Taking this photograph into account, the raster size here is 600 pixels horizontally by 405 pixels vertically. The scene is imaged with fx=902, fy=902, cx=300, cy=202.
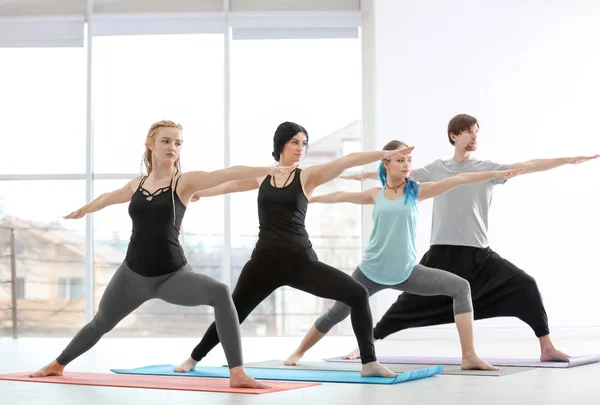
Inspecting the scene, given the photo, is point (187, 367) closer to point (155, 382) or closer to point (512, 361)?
point (155, 382)

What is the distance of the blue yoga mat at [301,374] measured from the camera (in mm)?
3727

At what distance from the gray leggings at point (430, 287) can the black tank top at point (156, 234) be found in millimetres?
1030

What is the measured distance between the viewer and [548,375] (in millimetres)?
4039

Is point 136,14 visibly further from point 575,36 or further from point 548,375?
point 548,375

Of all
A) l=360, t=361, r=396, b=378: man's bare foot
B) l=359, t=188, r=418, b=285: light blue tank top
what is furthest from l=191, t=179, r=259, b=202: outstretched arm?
l=360, t=361, r=396, b=378: man's bare foot

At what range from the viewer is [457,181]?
4.42 metres

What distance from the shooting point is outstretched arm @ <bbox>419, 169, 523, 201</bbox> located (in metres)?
4.42

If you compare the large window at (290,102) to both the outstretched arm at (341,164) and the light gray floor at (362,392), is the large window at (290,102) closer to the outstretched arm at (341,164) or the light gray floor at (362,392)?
the light gray floor at (362,392)

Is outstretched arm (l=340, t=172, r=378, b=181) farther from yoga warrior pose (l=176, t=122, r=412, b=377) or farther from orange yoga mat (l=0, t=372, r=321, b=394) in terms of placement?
orange yoga mat (l=0, t=372, r=321, b=394)

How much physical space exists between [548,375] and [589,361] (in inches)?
33.6

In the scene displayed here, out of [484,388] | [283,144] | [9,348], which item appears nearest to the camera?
[484,388]

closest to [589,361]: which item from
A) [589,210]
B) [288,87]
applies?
[589,210]

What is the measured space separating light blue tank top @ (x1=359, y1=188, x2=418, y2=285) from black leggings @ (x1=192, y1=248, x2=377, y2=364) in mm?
539

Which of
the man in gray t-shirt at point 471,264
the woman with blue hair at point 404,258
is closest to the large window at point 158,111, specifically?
the man in gray t-shirt at point 471,264
